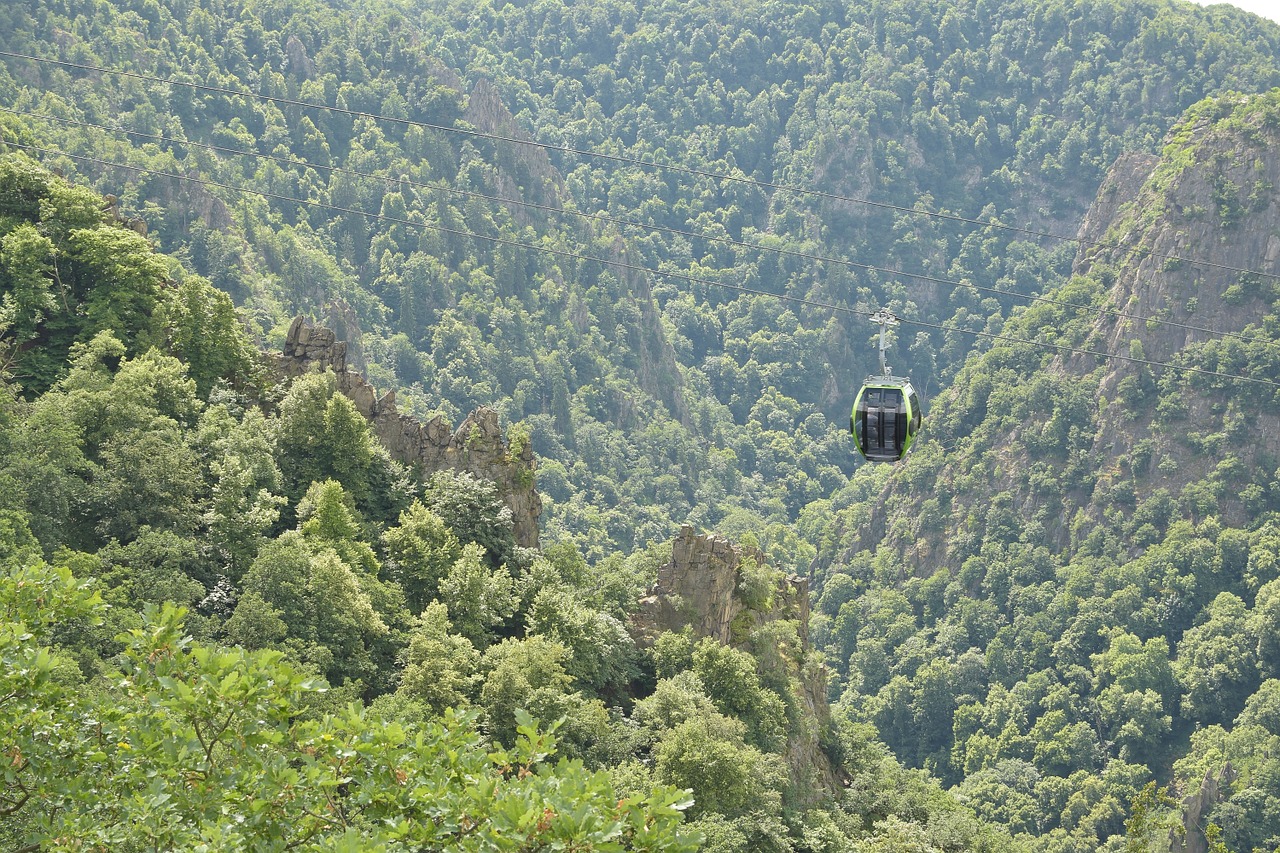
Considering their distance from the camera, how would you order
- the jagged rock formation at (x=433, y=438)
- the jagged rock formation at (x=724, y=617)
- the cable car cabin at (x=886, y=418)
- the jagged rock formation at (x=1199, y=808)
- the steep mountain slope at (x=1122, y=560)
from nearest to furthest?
1. the cable car cabin at (x=886, y=418)
2. the jagged rock formation at (x=724, y=617)
3. the jagged rock formation at (x=433, y=438)
4. the jagged rock formation at (x=1199, y=808)
5. the steep mountain slope at (x=1122, y=560)

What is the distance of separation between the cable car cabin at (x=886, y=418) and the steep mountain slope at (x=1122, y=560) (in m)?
90.4

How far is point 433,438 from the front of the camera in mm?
79250

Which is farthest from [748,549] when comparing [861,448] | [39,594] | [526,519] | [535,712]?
[39,594]

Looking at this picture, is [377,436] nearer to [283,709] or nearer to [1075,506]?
[283,709]

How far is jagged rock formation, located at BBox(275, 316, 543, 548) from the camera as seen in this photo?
78.5 metres

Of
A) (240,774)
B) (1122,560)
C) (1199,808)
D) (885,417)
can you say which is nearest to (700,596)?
(885,417)

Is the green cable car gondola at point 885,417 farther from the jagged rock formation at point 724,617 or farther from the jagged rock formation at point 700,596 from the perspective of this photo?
the jagged rock formation at point 700,596

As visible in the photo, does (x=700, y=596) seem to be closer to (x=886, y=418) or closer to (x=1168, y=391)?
(x=886, y=418)

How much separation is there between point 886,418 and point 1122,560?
129847 mm

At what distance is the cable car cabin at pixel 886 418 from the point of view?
5331 centimetres

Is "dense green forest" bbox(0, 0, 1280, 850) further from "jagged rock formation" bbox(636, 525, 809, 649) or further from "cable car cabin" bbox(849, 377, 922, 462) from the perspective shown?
"cable car cabin" bbox(849, 377, 922, 462)

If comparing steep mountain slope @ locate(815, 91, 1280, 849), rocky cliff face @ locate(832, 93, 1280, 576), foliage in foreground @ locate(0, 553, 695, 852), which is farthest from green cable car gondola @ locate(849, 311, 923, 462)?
rocky cliff face @ locate(832, 93, 1280, 576)

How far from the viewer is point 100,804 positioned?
102ft

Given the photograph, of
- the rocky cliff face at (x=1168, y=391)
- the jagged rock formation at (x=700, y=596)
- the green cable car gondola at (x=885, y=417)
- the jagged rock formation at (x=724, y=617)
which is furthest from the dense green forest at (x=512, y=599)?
the green cable car gondola at (x=885, y=417)
